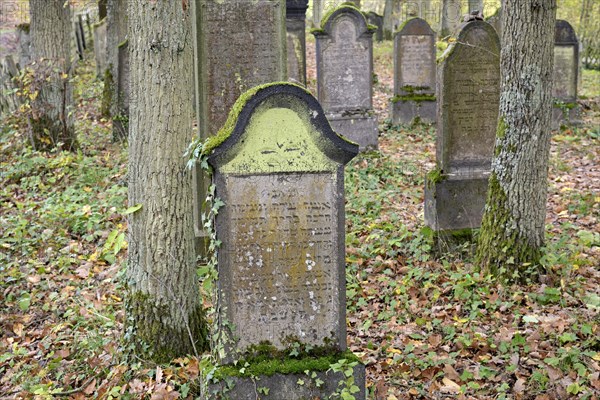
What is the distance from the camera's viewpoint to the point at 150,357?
4.99m

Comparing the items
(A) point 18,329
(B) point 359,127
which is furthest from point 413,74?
(A) point 18,329

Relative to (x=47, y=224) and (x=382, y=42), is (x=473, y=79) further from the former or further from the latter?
(x=382, y=42)

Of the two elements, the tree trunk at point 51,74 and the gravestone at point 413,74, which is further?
the gravestone at point 413,74

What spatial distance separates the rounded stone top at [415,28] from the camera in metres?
14.8

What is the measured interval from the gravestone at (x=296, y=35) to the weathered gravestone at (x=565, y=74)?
17.8ft

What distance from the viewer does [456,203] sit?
776 centimetres

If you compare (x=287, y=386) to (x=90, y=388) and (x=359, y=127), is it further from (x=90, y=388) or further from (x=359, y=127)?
(x=359, y=127)

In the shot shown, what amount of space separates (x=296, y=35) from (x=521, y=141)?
7812 mm

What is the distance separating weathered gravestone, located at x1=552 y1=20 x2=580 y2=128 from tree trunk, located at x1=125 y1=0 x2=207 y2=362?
1092 cm

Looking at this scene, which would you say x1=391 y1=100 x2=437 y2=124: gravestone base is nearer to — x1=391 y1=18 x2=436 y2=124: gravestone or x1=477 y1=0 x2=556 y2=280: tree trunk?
x1=391 y1=18 x2=436 y2=124: gravestone

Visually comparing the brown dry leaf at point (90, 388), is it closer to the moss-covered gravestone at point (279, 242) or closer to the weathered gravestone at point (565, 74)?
the moss-covered gravestone at point (279, 242)

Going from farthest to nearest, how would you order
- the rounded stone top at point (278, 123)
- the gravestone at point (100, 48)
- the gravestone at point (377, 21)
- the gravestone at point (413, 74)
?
the gravestone at point (377, 21), the gravestone at point (100, 48), the gravestone at point (413, 74), the rounded stone top at point (278, 123)

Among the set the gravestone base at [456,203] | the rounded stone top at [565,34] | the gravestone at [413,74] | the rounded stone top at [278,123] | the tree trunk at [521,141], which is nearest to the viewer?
the rounded stone top at [278,123]

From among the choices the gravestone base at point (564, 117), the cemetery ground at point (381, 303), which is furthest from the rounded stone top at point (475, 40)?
the gravestone base at point (564, 117)
